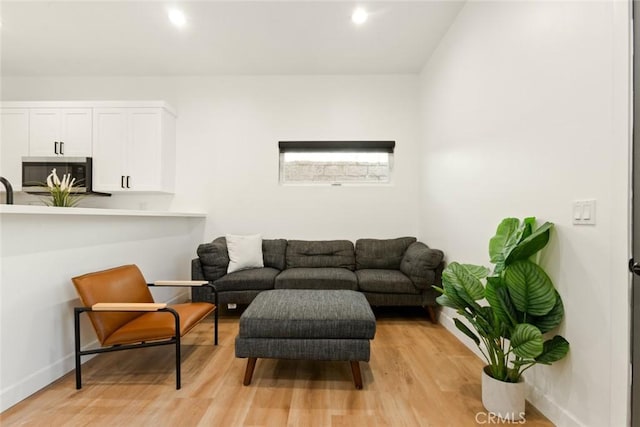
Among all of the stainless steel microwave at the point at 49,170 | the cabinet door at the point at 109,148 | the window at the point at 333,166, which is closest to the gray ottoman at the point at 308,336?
the window at the point at 333,166

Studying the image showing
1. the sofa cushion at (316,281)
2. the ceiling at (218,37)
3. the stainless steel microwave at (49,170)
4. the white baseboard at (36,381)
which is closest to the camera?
the white baseboard at (36,381)

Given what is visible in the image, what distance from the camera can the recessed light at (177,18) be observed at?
8.63 ft

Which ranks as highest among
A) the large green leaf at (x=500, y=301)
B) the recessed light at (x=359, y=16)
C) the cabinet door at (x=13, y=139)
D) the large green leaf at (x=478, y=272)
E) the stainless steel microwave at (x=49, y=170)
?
the recessed light at (x=359, y=16)

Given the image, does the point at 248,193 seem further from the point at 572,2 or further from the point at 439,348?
the point at 572,2

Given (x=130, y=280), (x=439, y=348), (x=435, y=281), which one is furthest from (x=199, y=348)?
(x=435, y=281)

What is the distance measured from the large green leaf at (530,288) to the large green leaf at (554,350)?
164mm

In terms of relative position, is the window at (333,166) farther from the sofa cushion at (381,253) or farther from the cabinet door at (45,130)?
the cabinet door at (45,130)

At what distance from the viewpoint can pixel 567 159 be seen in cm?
148

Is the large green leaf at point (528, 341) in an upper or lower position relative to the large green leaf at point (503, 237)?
lower

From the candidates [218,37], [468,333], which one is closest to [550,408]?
[468,333]

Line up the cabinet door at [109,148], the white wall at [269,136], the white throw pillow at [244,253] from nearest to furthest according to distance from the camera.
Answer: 1. the white throw pillow at [244,253]
2. the cabinet door at [109,148]
3. the white wall at [269,136]

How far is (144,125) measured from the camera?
11.7 ft

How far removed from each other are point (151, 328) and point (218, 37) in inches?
114

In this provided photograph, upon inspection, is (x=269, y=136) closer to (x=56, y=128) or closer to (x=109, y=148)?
(x=109, y=148)
